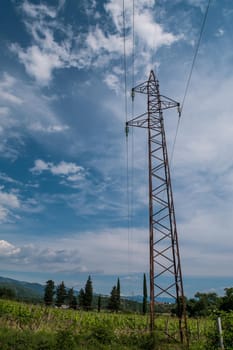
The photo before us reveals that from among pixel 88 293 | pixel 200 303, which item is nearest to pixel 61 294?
pixel 88 293

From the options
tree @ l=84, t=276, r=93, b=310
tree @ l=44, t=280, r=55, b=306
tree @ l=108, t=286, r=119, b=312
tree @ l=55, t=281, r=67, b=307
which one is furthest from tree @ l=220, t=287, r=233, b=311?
tree @ l=44, t=280, r=55, b=306

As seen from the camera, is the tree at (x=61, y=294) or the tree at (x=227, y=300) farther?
the tree at (x=61, y=294)

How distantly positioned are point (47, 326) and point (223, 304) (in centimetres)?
2840

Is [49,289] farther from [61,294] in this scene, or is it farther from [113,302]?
[113,302]

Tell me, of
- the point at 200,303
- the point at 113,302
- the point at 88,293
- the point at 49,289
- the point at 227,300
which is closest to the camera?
the point at 227,300

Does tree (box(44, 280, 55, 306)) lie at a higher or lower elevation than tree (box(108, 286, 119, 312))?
higher

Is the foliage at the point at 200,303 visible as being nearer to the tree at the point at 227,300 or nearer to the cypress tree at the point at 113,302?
the tree at the point at 227,300

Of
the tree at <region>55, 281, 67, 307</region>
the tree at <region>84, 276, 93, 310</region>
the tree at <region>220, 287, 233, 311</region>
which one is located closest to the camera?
the tree at <region>220, 287, 233, 311</region>

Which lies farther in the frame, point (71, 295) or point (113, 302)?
point (71, 295)

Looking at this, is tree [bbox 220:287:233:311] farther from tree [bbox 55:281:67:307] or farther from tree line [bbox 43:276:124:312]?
tree [bbox 55:281:67:307]

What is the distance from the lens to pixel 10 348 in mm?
14938

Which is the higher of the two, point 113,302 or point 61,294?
point 61,294

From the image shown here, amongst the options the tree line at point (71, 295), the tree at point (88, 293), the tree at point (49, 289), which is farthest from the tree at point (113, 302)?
the tree at point (49, 289)

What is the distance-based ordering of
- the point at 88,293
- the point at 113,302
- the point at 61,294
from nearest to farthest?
the point at 113,302, the point at 88,293, the point at 61,294
